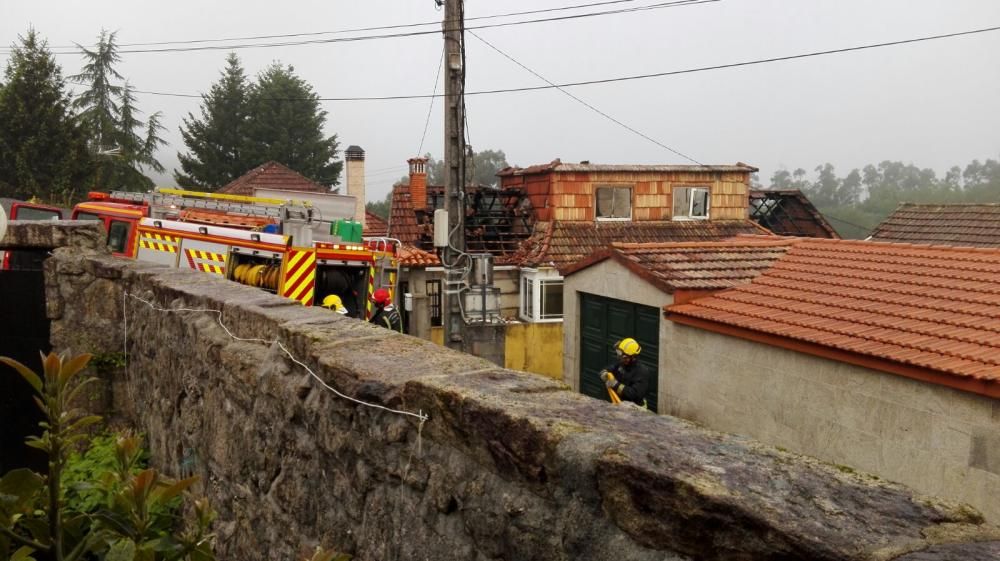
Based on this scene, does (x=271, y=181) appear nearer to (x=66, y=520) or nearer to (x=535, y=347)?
(x=535, y=347)

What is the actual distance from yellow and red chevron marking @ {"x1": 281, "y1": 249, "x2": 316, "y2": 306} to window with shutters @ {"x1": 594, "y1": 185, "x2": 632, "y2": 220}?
11922 mm

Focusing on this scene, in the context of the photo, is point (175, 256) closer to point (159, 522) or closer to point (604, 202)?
point (159, 522)

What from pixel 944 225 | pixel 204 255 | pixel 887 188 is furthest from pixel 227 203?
pixel 887 188

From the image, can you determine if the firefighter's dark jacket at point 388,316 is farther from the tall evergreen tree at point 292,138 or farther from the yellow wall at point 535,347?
the tall evergreen tree at point 292,138

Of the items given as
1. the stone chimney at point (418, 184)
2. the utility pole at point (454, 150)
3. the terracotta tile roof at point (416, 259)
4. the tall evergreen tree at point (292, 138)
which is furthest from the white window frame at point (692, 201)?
the tall evergreen tree at point (292, 138)

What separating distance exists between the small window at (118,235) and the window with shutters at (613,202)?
468 inches

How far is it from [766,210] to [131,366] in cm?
2405

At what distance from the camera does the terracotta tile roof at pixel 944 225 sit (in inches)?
618

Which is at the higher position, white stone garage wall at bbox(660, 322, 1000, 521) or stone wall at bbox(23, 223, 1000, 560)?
stone wall at bbox(23, 223, 1000, 560)

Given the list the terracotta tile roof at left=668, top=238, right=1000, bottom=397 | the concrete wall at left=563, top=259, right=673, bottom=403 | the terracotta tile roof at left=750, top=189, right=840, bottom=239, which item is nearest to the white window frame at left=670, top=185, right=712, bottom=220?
the terracotta tile roof at left=750, top=189, right=840, bottom=239

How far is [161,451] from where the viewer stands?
189 inches

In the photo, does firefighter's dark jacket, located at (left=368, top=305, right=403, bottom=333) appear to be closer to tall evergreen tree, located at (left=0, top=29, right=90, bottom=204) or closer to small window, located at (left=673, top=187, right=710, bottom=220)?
small window, located at (left=673, top=187, right=710, bottom=220)

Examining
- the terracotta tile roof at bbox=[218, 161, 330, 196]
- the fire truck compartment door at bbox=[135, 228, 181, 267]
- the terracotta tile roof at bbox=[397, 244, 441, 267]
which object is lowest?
the terracotta tile roof at bbox=[397, 244, 441, 267]

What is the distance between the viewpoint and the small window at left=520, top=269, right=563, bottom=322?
18906 mm
